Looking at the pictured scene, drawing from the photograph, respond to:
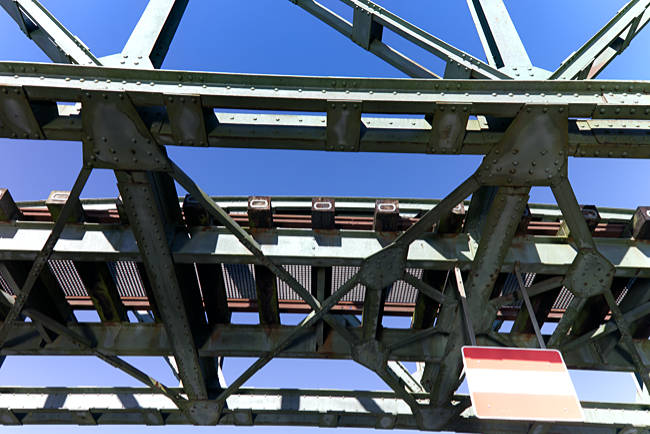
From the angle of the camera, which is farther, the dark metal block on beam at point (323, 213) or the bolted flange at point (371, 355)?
the bolted flange at point (371, 355)

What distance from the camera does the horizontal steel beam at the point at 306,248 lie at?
593 cm

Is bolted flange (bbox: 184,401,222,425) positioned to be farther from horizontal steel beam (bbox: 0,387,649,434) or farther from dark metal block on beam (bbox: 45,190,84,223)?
dark metal block on beam (bbox: 45,190,84,223)

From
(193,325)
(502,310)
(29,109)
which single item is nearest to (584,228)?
(502,310)

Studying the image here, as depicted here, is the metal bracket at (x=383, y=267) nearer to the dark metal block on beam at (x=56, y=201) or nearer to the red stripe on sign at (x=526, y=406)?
the red stripe on sign at (x=526, y=406)

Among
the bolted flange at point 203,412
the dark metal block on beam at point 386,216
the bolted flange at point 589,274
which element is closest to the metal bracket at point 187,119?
the dark metal block on beam at point 386,216

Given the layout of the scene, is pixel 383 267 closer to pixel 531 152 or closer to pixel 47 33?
pixel 531 152

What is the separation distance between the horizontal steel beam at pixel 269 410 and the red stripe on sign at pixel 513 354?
4048 mm

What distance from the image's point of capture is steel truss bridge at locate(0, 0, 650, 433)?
177 inches

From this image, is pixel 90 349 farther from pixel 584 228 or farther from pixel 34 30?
pixel 584 228

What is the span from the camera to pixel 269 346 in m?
7.29

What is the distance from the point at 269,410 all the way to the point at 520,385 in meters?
5.11

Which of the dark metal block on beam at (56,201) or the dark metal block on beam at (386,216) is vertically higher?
the dark metal block on beam at (56,201)

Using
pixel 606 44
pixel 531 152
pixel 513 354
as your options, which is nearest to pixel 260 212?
pixel 531 152

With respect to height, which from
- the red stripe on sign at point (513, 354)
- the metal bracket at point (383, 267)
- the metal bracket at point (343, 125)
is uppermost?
the metal bracket at point (343, 125)
